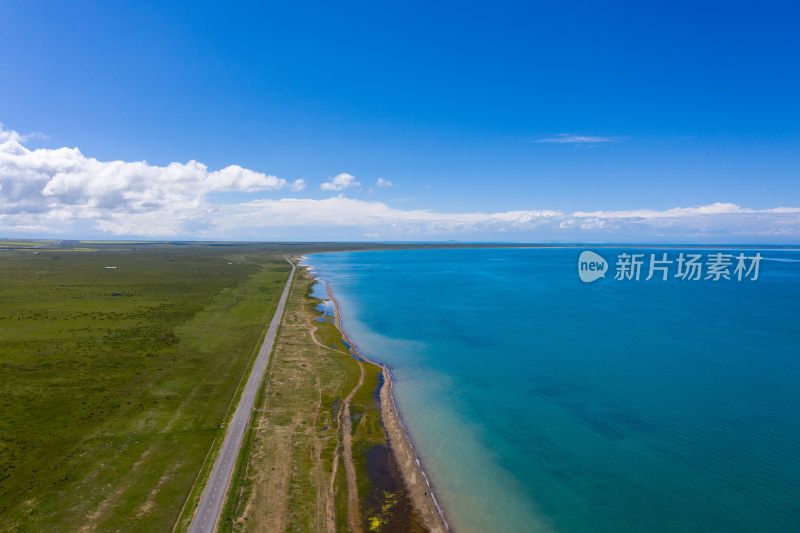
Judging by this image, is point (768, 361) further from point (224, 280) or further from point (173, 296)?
point (224, 280)

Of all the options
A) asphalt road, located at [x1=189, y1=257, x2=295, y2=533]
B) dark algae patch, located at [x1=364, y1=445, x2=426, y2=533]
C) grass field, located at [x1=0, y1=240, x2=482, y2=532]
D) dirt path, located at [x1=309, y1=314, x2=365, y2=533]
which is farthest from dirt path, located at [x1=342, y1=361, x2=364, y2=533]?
asphalt road, located at [x1=189, y1=257, x2=295, y2=533]

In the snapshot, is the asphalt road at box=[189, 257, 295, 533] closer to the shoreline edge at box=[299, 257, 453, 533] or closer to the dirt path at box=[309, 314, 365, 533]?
the dirt path at box=[309, 314, 365, 533]

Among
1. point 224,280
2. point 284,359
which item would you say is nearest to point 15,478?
point 284,359

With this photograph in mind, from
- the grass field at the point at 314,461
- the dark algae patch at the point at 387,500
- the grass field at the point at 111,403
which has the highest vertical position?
the grass field at the point at 111,403

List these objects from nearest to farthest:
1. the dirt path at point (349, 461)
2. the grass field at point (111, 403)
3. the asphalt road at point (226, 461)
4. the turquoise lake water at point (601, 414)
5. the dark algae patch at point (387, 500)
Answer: the asphalt road at point (226, 461), the dark algae patch at point (387, 500), the dirt path at point (349, 461), the grass field at point (111, 403), the turquoise lake water at point (601, 414)

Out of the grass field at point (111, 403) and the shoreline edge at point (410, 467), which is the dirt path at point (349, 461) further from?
the grass field at point (111, 403)

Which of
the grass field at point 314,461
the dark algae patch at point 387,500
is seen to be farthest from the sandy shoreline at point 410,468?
the grass field at point 314,461

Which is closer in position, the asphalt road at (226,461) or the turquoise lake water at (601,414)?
the asphalt road at (226,461)

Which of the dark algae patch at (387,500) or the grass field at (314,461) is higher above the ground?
the grass field at (314,461)
